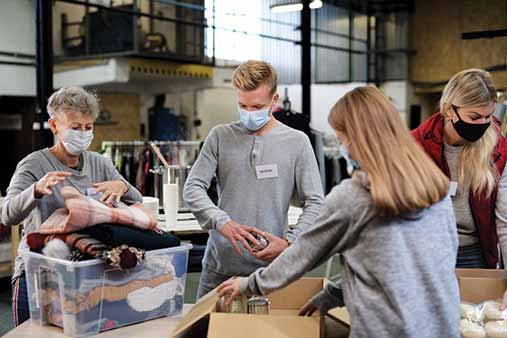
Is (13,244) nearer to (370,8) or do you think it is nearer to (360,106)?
(360,106)

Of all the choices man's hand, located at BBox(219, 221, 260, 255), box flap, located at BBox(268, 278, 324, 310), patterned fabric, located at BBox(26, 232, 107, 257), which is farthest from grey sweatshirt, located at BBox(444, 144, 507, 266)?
patterned fabric, located at BBox(26, 232, 107, 257)

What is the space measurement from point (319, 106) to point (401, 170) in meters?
12.2

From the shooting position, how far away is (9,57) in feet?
28.9

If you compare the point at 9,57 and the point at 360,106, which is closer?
the point at 360,106

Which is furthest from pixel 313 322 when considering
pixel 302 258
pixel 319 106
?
pixel 319 106

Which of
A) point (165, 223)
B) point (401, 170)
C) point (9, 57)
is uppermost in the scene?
point (9, 57)

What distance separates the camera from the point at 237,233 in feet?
5.90

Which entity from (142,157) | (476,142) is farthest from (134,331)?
(142,157)

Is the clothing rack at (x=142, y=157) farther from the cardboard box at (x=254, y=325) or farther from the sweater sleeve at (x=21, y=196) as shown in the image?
the cardboard box at (x=254, y=325)

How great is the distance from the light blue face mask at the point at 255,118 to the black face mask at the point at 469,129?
22.9 inches

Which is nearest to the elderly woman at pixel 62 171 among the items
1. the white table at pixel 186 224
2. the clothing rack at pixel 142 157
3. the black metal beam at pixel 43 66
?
the white table at pixel 186 224

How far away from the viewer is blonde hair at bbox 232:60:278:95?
191 cm

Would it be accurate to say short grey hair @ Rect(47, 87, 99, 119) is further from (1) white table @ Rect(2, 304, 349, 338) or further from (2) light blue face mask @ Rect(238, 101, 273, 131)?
(1) white table @ Rect(2, 304, 349, 338)

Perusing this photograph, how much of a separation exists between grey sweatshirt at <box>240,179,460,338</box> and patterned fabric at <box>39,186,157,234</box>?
1.71 ft
